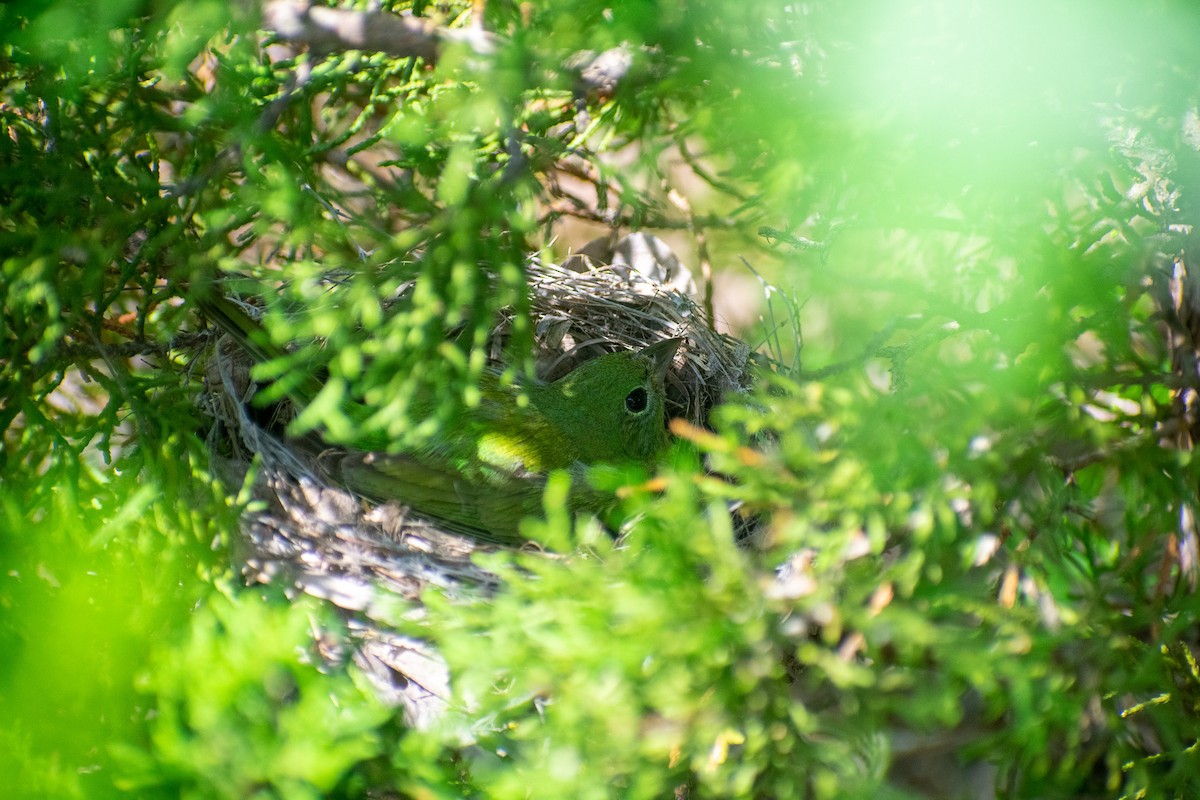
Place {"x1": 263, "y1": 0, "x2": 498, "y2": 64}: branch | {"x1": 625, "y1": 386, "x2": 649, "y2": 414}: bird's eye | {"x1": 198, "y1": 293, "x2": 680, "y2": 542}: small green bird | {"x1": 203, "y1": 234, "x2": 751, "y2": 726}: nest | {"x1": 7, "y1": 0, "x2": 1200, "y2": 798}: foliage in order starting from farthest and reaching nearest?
{"x1": 625, "y1": 386, "x2": 649, "y2": 414}: bird's eye < {"x1": 198, "y1": 293, "x2": 680, "y2": 542}: small green bird < {"x1": 203, "y1": 234, "x2": 751, "y2": 726}: nest < {"x1": 263, "y1": 0, "x2": 498, "y2": 64}: branch < {"x1": 7, "y1": 0, "x2": 1200, "y2": 798}: foliage

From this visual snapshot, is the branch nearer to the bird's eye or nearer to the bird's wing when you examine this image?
the bird's wing

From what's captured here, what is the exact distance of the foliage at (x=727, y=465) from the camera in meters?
1.24

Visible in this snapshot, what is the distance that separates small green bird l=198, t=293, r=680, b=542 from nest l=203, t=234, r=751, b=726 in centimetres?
8

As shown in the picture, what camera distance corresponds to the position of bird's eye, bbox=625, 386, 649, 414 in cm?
313

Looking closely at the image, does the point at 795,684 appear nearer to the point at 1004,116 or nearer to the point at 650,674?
the point at 650,674

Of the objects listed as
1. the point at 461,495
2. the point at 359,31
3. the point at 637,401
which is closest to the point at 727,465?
the point at 359,31

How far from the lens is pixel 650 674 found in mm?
1241

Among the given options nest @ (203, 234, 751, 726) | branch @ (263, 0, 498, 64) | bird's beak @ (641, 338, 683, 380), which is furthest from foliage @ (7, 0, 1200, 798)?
bird's beak @ (641, 338, 683, 380)

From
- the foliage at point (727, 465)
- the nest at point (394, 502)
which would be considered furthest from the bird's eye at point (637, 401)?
the foliage at point (727, 465)

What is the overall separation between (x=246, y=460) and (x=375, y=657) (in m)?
0.90

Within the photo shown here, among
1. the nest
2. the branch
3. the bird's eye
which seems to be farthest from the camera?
the bird's eye

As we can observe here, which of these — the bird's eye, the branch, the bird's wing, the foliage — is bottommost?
the bird's wing

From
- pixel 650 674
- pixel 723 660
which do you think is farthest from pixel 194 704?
pixel 723 660

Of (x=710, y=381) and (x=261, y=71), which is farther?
(x=710, y=381)
